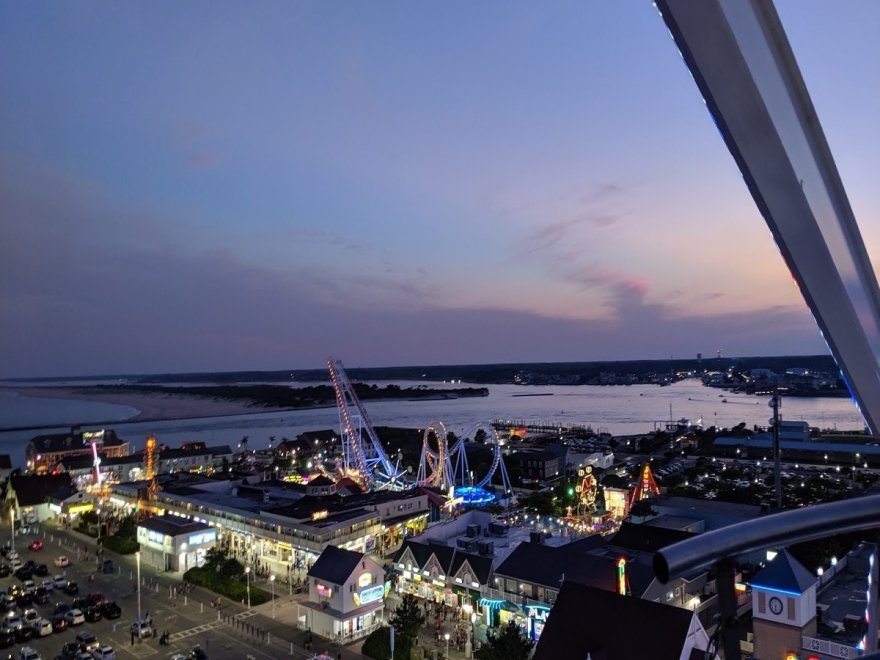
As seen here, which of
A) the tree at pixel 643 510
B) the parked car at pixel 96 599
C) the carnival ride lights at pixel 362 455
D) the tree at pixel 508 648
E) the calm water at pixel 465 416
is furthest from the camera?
the calm water at pixel 465 416

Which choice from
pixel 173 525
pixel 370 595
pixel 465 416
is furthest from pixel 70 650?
pixel 465 416

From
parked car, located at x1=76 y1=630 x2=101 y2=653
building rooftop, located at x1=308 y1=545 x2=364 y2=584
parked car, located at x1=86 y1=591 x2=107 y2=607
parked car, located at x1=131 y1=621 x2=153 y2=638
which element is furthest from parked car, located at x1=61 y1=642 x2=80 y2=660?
building rooftop, located at x1=308 y1=545 x2=364 y2=584

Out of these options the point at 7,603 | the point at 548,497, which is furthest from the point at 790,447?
the point at 7,603

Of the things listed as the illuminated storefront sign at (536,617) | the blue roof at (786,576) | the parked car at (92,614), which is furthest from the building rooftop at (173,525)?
the blue roof at (786,576)

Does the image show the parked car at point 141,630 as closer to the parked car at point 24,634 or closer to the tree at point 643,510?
the parked car at point 24,634

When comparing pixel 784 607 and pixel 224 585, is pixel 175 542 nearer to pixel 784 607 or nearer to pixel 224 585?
pixel 224 585
